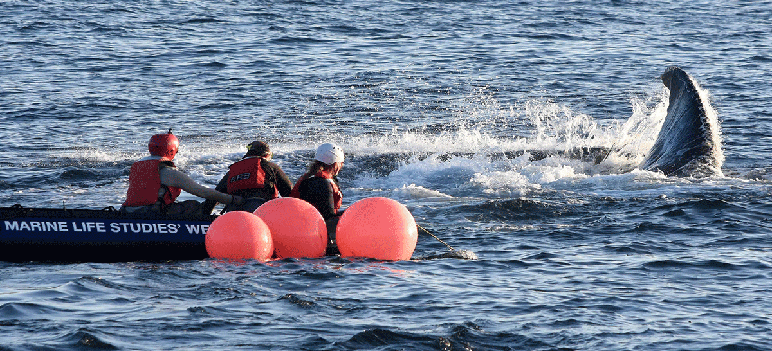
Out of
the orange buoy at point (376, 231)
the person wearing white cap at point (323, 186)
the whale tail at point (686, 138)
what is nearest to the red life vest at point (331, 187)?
the person wearing white cap at point (323, 186)

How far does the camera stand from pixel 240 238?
10281 mm

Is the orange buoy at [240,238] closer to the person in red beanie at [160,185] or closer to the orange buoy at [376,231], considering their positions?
the orange buoy at [376,231]

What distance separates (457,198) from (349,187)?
227 centimetres

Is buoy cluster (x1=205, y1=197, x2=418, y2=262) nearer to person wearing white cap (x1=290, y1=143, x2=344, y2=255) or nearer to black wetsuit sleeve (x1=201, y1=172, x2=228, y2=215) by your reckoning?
person wearing white cap (x1=290, y1=143, x2=344, y2=255)

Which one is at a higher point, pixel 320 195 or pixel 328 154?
pixel 328 154

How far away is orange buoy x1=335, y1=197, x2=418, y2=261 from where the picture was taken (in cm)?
1055

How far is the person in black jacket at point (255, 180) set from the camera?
38.3 feet

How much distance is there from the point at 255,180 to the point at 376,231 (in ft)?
6.49

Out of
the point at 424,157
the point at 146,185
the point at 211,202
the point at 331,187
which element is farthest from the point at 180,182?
the point at 424,157

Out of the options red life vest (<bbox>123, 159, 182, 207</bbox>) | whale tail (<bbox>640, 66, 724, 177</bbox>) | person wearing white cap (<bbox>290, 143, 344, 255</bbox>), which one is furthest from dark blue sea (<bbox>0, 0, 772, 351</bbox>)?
red life vest (<bbox>123, 159, 182, 207</bbox>)

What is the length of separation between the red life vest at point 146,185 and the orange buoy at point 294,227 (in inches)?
59.7

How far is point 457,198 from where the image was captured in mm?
15297

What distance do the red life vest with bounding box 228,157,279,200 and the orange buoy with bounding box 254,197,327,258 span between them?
36.7 inches

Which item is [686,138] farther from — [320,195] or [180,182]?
[180,182]
